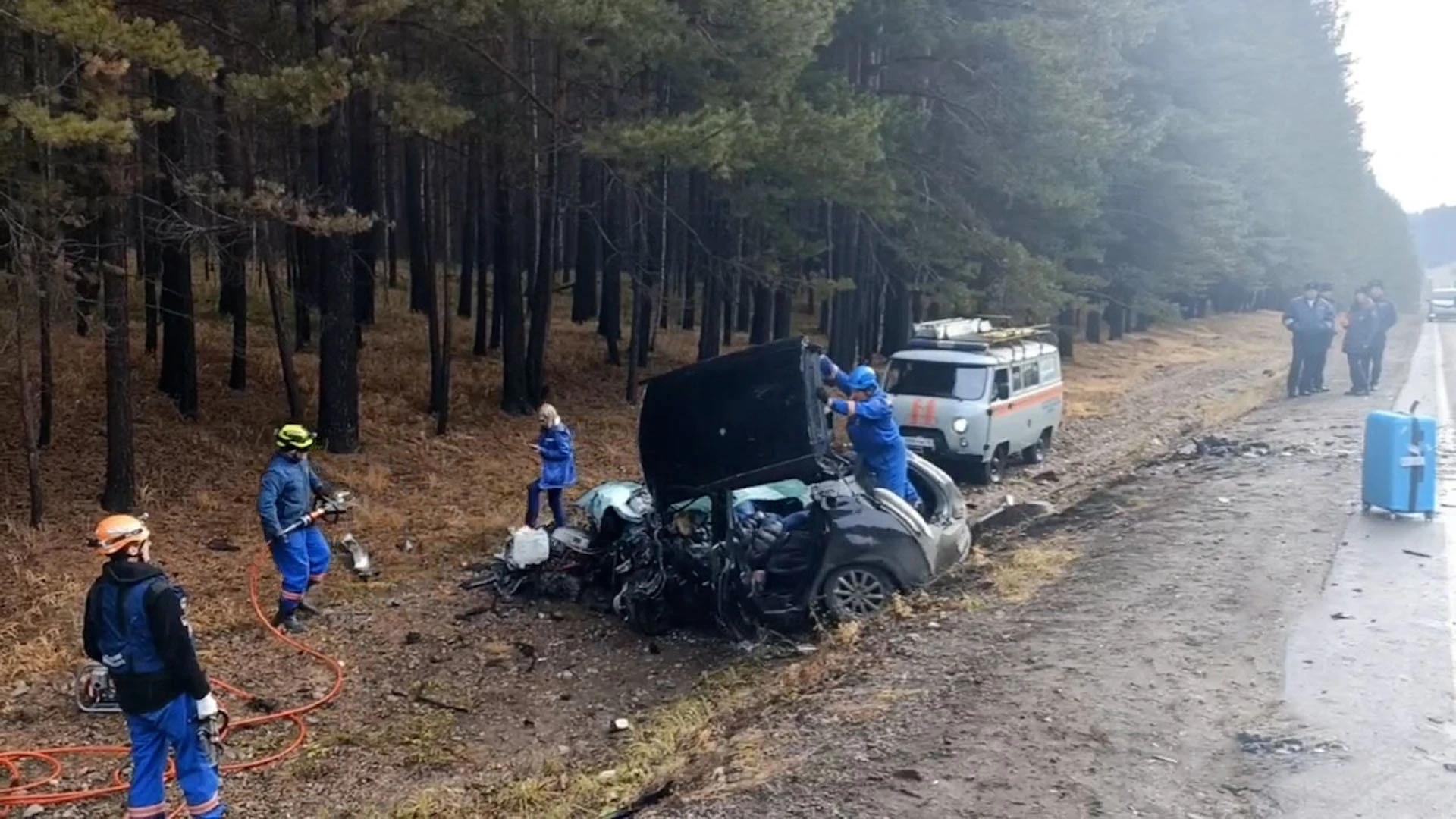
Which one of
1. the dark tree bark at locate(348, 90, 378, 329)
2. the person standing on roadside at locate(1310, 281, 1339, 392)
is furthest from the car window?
the dark tree bark at locate(348, 90, 378, 329)

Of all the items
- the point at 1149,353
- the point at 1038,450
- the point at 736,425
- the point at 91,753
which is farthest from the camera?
the point at 1149,353

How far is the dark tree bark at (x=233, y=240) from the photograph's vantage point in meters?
14.8

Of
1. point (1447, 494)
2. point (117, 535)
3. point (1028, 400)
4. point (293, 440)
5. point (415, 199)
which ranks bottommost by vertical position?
point (1447, 494)

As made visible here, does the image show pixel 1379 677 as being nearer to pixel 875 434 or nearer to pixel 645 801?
pixel 645 801

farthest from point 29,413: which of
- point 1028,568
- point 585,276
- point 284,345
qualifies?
point 585,276

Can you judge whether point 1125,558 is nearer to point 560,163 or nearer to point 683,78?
point 683,78

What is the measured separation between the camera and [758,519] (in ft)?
32.5

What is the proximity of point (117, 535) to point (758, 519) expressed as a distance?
5.22m

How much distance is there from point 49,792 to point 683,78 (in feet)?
43.7

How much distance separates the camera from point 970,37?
70.6ft

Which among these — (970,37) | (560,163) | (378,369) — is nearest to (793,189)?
(560,163)

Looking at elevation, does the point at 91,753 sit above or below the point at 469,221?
below

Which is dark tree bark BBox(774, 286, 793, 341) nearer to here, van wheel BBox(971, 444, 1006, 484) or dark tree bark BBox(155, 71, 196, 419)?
van wheel BBox(971, 444, 1006, 484)

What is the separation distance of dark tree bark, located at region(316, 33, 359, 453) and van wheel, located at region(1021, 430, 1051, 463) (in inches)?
397
